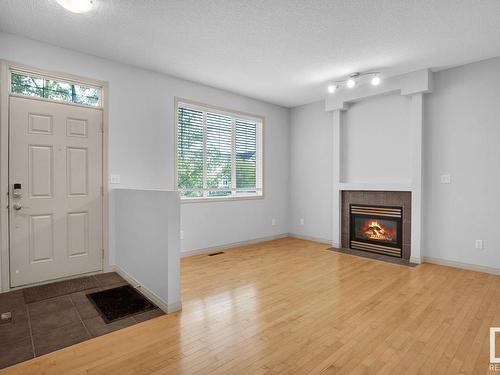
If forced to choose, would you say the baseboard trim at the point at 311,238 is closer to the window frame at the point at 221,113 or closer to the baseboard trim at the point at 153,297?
the window frame at the point at 221,113

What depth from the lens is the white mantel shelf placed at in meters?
4.45

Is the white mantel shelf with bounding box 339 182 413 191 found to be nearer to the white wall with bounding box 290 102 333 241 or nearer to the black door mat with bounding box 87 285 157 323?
the white wall with bounding box 290 102 333 241

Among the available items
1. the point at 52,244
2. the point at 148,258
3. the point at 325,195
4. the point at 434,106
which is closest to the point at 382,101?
the point at 434,106

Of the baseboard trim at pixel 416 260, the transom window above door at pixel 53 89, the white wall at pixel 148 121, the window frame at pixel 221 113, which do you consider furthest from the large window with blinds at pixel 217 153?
the baseboard trim at pixel 416 260

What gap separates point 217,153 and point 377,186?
2915 millimetres

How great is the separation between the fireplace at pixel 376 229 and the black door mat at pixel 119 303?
3.85 m

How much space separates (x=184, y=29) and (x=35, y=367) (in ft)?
10.7

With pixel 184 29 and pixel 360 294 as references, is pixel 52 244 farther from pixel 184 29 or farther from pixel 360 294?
pixel 360 294

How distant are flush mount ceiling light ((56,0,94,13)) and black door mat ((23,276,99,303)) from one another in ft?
9.64

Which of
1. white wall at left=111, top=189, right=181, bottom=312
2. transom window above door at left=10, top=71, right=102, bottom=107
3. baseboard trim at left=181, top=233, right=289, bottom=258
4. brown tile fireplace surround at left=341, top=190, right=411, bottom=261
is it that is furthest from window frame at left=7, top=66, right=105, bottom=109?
brown tile fireplace surround at left=341, top=190, right=411, bottom=261

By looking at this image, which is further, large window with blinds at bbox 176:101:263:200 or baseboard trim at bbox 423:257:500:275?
large window with blinds at bbox 176:101:263:200

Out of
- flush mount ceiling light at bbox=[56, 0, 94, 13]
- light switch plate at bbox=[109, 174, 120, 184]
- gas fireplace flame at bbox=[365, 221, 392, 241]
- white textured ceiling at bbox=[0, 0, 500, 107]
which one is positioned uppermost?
white textured ceiling at bbox=[0, 0, 500, 107]

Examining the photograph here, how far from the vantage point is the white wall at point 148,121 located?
348cm

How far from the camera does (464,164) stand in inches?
157
